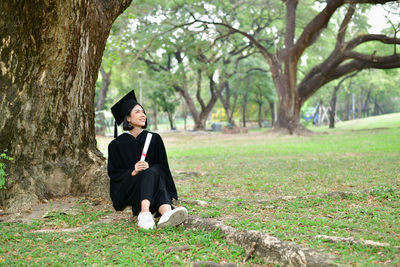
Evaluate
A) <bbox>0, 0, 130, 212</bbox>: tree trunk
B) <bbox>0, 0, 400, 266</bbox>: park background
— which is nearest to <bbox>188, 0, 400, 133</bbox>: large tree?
<bbox>0, 0, 400, 266</bbox>: park background

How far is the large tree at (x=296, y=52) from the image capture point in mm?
19672

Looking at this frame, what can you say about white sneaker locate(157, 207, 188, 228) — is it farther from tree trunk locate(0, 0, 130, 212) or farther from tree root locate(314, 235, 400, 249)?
tree trunk locate(0, 0, 130, 212)

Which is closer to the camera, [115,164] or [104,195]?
[115,164]

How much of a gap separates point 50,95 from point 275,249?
3.66m

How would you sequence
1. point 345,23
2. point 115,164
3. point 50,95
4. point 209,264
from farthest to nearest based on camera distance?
1. point 345,23
2. point 50,95
3. point 115,164
4. point 209,264

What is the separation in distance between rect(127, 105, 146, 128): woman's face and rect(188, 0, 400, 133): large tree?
14.1m

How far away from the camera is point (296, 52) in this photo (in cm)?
2052

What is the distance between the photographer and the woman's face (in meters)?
4.90

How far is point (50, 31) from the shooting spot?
5156mm

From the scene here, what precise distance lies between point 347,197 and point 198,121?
28.8 metres

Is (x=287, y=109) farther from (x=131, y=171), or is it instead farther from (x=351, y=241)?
Answer: (x=351, y=241)

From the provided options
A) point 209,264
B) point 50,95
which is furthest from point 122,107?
point 209,264

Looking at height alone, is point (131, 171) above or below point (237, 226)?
above

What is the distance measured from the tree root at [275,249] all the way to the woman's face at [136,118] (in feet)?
5.22
